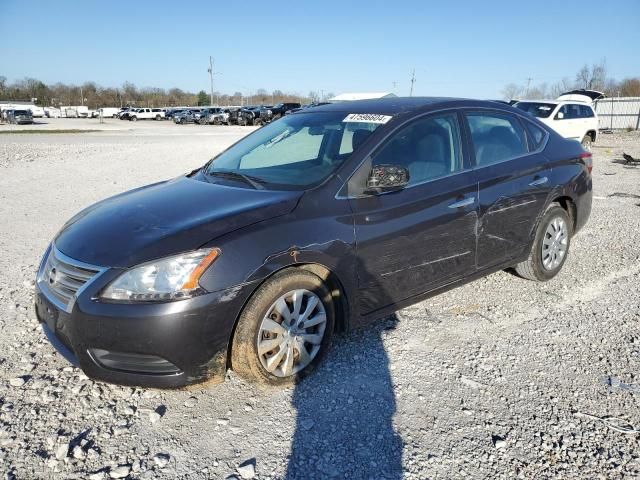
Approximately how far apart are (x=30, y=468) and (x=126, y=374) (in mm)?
576

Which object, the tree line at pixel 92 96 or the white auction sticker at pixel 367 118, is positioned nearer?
the white auction sticker at pixel 367 118

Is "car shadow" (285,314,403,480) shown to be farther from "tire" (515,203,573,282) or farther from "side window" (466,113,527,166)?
"tire" (515,203,573,282)

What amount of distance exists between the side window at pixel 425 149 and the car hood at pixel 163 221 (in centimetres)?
81

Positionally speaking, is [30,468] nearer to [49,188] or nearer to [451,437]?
[451,437]

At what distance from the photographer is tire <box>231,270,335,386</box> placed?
268 centimetres

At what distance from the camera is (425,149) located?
11.6 ft

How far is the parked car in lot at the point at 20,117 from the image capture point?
42.9 metres

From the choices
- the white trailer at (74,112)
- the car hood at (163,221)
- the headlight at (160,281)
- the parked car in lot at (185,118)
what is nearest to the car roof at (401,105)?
the car hood at (163,221)

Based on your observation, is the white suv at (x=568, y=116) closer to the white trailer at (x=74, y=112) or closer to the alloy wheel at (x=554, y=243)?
the alloy wheel at (x=554, y=243)

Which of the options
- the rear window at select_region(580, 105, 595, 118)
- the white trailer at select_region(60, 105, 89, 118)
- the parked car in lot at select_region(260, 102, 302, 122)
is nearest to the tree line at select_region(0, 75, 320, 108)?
the white trailer at select_region(60, 105, 89, 118)

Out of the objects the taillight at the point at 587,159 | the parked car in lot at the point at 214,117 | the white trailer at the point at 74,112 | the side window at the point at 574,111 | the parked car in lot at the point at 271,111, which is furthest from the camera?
the white trailer at the point at 74,112

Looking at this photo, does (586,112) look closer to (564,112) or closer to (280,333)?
(564,112)

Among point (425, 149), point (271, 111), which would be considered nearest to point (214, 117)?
point (271, 111)

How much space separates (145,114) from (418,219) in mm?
64821
